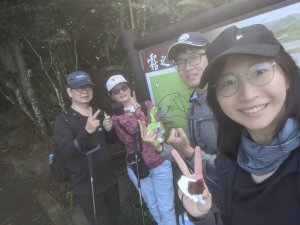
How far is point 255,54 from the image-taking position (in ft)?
3.67

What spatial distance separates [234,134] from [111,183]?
2.40 meters

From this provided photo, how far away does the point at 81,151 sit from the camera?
3184 millimetres

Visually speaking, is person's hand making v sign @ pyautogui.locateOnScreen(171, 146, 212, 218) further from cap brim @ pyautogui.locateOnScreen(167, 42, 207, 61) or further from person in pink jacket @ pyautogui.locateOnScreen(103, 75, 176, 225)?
person in pink jacket @ pyautogui.locateOnScreen(103, 75, 176, 225)

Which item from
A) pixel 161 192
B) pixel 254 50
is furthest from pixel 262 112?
pixel 161 192

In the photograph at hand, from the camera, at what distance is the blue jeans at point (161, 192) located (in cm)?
359

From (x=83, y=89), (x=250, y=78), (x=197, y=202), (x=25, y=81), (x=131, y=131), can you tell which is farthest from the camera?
(x=25, y=81)

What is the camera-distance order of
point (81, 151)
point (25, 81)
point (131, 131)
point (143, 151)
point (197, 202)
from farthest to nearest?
point (25, 81) → point (143, 151) → point (131, 131) → point (81, 151) → point (197, 202)

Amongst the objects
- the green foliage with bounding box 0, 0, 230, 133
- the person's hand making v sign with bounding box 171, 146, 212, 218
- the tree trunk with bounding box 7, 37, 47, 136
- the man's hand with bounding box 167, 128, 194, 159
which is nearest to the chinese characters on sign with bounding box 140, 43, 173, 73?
the green foliage with bounding box 0, 0, 230, 133

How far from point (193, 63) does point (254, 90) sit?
3.92 ft

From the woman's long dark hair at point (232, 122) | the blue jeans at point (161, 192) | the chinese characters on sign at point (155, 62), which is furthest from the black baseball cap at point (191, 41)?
the blue jeans at point (161, 192)

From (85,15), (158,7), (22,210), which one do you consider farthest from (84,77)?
(22,210)

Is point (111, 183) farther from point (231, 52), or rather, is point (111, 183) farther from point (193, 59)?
point (231, 52)

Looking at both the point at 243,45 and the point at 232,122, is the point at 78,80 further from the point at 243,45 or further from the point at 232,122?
the point at 243,45

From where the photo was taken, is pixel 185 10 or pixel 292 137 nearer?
pixel 292 137
